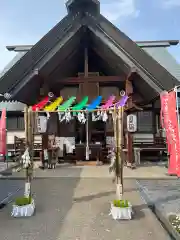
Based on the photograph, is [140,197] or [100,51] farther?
[100,51]

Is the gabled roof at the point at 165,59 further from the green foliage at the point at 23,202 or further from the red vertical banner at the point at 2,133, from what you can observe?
the green foliage at the point at 23,202

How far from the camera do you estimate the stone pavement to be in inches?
156

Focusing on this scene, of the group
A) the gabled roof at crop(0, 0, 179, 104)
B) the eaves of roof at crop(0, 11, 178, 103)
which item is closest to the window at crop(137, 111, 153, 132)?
the gabled roof at crop(0, 0, 179, 104)

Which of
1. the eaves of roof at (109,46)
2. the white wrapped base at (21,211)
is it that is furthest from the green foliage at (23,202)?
the eaves of roof at (109,46)

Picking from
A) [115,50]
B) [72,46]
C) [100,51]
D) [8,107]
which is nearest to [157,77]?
[115,50]

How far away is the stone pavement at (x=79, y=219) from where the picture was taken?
156 inches

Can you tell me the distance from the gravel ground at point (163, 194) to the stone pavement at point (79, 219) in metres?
0.28

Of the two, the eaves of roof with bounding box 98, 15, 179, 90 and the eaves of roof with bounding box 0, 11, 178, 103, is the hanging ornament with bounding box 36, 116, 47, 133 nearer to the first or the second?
the eaves of roof with bounding box 0, 11, 178, 103

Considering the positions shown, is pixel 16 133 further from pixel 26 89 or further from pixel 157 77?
pixel 157 77

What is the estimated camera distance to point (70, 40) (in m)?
9.73

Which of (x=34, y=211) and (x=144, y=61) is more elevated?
(x=144, y=61)

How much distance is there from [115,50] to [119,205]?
6.25 m

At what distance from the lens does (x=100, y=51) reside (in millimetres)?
10859

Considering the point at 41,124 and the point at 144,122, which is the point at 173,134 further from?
the point at 144,122
